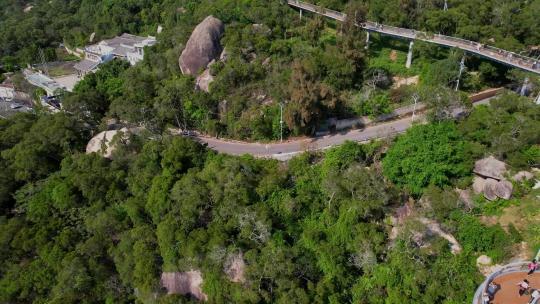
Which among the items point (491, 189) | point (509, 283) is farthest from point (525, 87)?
point (509, 283)

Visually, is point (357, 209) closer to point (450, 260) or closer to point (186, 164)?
point (450, 260)

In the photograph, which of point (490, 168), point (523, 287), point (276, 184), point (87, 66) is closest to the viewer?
point (523, 287)

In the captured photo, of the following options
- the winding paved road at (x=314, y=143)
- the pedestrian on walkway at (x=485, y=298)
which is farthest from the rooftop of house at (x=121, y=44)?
the pedestrian on walkway at (x=485, y=298)

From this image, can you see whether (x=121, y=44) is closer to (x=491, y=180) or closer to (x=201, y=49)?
(x=201, y=49)

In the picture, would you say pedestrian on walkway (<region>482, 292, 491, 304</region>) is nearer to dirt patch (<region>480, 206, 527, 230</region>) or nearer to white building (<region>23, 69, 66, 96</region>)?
dirt patch (<region>480, 206, 527, 230</region>)

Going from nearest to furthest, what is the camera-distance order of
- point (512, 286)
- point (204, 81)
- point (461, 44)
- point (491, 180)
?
point (512, 286)
point (491, 180)
point (461, 44)
point (204, 81)

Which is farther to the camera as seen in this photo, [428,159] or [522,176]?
[428,159]

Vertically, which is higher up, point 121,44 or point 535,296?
point 535,296

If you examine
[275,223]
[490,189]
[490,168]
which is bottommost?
[275,223]
